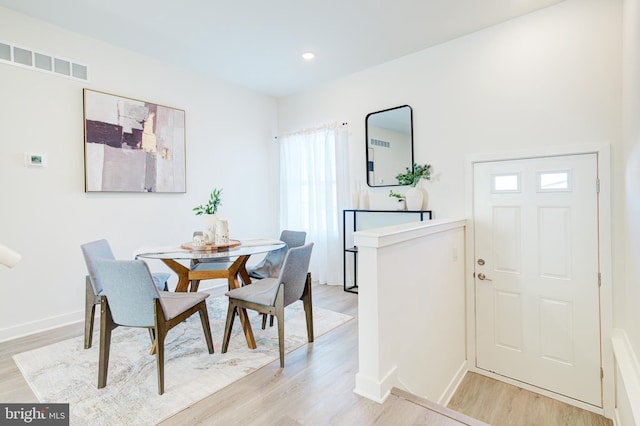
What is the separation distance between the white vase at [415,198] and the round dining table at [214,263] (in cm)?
157

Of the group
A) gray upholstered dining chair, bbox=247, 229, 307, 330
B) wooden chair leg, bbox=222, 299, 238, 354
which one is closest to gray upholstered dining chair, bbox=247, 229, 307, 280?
gray upholstered dining chair, bbox=247, 229, 307, 330

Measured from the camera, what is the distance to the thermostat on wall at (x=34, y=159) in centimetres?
304

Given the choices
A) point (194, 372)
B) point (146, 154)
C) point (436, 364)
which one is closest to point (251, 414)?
point (194, 372)

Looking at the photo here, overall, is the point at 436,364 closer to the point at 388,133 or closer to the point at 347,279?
the point at 347,279

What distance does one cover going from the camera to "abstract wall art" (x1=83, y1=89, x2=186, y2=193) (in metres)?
3.42

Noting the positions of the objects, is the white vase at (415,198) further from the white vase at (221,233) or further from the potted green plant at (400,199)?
the white vase at (221,233)

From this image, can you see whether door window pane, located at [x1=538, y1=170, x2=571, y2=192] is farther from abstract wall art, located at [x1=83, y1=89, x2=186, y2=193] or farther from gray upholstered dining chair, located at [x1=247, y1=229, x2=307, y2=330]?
abstract wall art, located at [x1=83, y1=89, x2=186, y2=193]

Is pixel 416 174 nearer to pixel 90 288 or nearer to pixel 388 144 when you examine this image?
pixel 388 144

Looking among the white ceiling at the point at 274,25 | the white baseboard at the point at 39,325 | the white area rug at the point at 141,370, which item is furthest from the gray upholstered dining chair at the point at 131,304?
the white ceiling at the point at 274,25

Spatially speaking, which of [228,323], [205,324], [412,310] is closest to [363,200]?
[412,310]

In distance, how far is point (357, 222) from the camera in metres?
4.50

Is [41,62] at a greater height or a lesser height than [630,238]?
greater

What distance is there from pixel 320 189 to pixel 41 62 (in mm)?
3375

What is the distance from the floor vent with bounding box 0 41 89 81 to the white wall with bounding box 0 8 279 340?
0.17 feet
